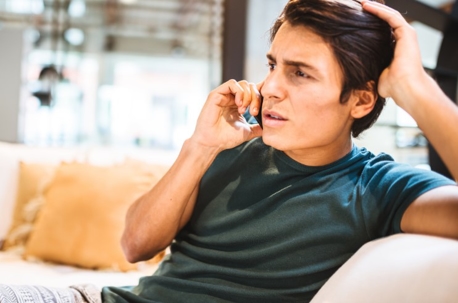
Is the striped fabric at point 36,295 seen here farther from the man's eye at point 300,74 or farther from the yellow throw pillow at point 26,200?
the yellow throw pillow at point 26,200

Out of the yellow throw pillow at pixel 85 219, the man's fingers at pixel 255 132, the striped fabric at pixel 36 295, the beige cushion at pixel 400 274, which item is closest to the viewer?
the beige cushion at pixel 400 274

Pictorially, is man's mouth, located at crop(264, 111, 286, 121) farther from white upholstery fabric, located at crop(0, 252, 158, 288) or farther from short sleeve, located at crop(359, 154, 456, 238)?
white upholstery fabric, located at crop(0, 252, 158, 288)

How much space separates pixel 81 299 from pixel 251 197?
1.53 feet

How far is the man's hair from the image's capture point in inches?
47.1

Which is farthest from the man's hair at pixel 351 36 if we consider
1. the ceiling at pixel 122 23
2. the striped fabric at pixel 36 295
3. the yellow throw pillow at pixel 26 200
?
the ceiling at pixel 122 23

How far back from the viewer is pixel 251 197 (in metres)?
1.32

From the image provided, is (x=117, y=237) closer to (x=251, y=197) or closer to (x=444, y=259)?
(x=251, y=197)

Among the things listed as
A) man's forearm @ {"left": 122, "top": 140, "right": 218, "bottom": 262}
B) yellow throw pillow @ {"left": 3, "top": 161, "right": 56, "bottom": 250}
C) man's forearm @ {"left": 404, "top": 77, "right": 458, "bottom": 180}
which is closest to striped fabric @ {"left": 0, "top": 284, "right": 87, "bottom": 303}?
man's forearm @ {"left": 122, "top": 140, "right": 218, "bottom": 262}

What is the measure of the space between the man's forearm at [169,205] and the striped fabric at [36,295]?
19cm

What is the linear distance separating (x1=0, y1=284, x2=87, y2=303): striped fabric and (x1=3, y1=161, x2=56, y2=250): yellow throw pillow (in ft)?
3.32

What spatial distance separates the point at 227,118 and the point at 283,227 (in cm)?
32

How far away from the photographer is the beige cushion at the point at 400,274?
2.93 feet

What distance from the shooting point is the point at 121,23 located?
1195cm

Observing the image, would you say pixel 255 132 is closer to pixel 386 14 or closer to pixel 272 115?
pixel 272 115
